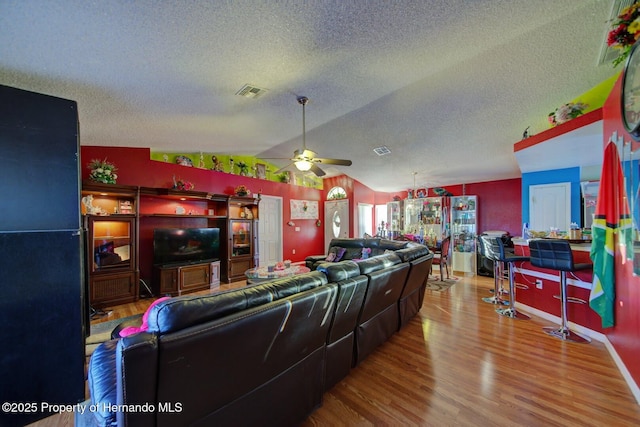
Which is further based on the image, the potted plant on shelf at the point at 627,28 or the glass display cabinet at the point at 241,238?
the glass display cabinet at the point at 241,238

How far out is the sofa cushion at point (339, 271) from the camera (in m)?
1.85

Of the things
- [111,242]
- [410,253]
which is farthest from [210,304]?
[111,242]

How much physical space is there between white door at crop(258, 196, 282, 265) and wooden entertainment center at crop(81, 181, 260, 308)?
0.70m

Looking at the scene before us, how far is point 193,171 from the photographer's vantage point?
532 centimetres

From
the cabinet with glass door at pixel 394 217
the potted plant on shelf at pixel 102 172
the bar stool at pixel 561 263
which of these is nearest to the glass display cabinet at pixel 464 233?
A: the cabinet with glass door at pixel 394 217

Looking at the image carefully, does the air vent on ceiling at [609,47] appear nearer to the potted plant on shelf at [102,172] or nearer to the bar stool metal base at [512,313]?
the bar stool metal base at [512,313]

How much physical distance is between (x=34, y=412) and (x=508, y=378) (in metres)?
3.61

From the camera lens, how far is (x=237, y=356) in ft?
3.90

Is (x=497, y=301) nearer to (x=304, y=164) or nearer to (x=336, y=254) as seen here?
(x=336, y=254)

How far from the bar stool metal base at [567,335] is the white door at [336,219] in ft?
17.5

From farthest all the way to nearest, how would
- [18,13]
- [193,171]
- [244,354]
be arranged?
[193,171]
[18,13]
[244,354]

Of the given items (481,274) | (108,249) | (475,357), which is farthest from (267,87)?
(481,274)

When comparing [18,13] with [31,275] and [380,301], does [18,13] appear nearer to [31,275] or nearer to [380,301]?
[31,275]

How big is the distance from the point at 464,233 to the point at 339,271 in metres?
5.83
